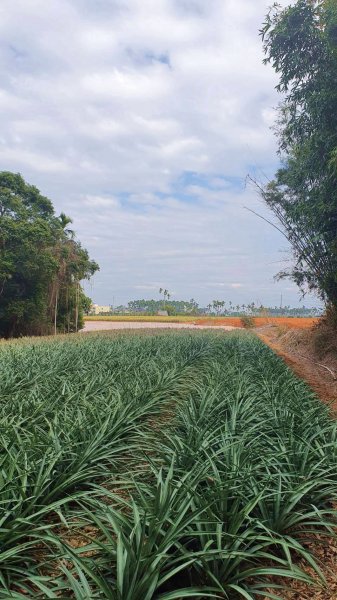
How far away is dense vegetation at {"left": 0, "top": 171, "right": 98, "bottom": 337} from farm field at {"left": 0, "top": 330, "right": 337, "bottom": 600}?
18.5 meters

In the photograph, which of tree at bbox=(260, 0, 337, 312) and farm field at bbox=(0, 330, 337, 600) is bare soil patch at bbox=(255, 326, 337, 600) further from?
tree at bbox=(260, 0, 337, 312)

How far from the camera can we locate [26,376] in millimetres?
5949

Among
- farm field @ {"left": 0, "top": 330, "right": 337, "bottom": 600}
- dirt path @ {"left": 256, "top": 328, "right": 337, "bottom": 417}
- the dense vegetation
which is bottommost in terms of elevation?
dirt path @ {"left": 256, "top": 328, "right": 337, "bottom": 417}

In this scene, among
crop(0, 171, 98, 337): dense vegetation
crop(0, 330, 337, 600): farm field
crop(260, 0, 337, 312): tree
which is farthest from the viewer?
crop(0, 171, 98, 337): dense vegetation

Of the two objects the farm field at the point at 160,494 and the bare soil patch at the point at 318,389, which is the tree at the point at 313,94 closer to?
the bare soil patch at the point at 318,389

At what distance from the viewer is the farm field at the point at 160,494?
183cm

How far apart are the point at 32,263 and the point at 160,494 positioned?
2180 cm

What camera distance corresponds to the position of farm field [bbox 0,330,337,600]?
1.83m

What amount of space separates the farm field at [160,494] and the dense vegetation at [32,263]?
1851 cm

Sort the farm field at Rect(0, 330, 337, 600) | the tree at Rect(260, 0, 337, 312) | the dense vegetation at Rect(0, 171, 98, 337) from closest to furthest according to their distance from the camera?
the farm field at Rect(0, 330, 337, 600), the tree at Rect(260, 0, 337, 312), the dense vegetation at Rect(0, 171, 98, 337)

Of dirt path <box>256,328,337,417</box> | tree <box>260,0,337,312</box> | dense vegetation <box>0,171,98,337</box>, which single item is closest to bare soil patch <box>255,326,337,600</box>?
dirt path <box>256,328,337,417</box>

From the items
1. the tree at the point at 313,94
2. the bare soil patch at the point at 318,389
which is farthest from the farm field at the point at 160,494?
the tree at the point at 313,94

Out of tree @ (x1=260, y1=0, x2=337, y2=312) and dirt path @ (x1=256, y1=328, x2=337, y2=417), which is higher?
tree @ (x1=260, y1=0, x2=337, y2=312)

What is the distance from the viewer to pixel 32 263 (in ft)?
74.2
